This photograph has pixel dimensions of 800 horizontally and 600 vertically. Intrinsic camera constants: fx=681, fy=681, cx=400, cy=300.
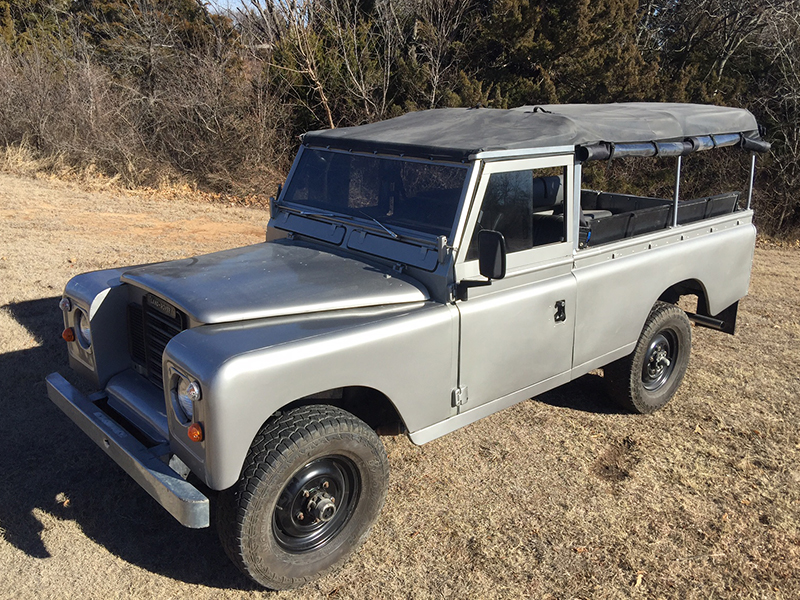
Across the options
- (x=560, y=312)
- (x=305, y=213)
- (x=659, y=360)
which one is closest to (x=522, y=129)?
(x=560, y=312)

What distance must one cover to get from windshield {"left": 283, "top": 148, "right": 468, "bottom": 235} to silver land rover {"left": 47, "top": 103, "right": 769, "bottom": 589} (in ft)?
0.04

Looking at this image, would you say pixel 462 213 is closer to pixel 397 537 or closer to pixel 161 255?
pixel 397 537

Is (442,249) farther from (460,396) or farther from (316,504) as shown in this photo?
(316,504)

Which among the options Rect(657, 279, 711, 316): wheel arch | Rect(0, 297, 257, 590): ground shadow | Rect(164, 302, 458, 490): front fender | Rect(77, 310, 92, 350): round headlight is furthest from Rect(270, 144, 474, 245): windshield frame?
Rect(657, 279, 711, 316): wheel arch

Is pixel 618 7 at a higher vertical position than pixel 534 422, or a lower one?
higher

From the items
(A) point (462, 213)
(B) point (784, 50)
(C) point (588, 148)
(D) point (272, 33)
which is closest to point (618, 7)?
(B) point (784, 50)

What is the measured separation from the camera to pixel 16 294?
6957mm

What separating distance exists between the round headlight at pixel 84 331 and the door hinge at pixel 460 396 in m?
2.02

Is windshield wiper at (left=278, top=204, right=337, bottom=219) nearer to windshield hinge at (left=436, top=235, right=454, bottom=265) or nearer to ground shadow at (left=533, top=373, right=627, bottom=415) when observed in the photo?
windshield hinge at (left=436, top=235, right=454, bottom=265)

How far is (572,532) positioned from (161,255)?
660 cm

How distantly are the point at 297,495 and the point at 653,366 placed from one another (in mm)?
3071

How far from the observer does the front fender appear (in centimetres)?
279

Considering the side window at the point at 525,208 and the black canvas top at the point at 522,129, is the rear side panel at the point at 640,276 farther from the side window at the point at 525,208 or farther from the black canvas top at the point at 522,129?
the black canvas top at the point at 522,129

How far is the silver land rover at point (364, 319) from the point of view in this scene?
9.71ft
